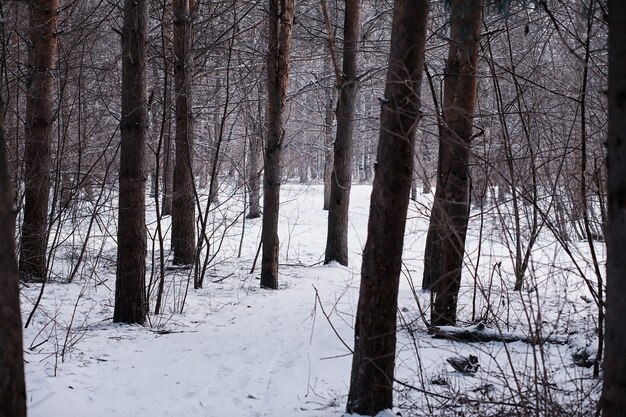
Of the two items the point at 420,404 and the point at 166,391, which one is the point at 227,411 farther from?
the point at 420,404

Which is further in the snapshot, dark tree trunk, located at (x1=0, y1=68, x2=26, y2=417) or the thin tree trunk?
the thin tree trunk

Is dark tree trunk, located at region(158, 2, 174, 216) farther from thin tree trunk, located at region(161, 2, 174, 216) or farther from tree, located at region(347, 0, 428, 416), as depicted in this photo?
tree, located at region(347, 0, 428, 416)

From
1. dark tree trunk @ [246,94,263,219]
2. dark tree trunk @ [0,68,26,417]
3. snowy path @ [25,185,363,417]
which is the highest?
dark tree trunk @ [246,94,263,219]

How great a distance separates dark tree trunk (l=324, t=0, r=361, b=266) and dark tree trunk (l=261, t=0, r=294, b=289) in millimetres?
2143

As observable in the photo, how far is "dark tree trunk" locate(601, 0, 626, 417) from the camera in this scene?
2.52 m

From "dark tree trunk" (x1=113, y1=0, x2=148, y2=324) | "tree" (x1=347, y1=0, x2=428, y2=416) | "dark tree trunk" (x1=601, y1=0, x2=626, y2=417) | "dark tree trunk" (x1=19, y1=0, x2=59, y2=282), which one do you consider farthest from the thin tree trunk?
"dark tree trunk" (x1=601, y1=0, x2=626, y2=417)

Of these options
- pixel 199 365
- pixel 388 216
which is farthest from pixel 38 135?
pixel 388 216

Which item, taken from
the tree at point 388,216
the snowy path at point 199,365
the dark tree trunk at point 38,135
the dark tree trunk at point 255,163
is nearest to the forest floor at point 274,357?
the snowy path at point 199,365

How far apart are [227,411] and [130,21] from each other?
14.5ft

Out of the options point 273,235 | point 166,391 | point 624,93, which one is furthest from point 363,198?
point 624,93

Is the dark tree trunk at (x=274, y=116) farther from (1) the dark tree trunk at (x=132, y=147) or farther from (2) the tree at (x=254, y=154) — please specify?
(1) the dark tree trunk at (x=132, y=147)

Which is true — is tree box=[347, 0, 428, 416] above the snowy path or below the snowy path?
above

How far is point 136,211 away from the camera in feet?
22.9

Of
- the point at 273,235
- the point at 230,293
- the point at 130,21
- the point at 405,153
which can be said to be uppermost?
the point at 130,21
